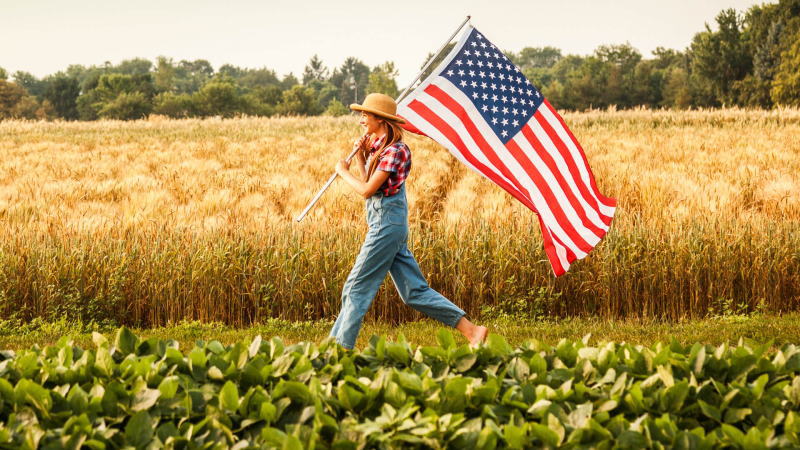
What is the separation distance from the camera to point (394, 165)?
564 cm

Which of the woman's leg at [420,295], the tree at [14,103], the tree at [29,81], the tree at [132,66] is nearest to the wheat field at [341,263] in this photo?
the woman's leg at [420,295]

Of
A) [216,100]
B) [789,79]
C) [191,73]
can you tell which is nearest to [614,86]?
[789,79]

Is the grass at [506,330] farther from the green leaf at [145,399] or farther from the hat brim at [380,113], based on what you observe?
the green leaf at [145,399]

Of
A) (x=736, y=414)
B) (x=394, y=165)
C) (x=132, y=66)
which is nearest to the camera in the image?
(x=736, y=414)

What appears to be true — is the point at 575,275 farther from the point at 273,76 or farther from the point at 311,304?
the point at 273,76

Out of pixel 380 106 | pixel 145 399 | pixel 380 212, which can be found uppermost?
pixel 380 106

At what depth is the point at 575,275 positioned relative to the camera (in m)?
8.81

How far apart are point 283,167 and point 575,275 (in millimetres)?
10905

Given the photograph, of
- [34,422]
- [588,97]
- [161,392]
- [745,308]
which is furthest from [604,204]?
[588,97]

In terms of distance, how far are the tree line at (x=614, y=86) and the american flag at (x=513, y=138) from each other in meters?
38.3

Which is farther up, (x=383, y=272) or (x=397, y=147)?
(x=397, y=147)

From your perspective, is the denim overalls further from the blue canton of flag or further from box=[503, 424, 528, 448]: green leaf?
box=[503, 424, 528, 448]: green leaf

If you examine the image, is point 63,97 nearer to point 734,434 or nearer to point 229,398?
point 229,398

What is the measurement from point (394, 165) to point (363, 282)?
94cm
